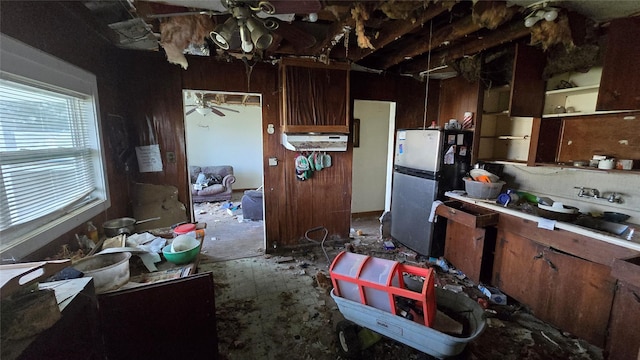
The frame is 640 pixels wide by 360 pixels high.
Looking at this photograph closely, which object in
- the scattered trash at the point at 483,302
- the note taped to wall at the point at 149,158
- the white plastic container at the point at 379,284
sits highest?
the note taped to wall at the point at 149,158

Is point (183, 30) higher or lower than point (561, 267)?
higher

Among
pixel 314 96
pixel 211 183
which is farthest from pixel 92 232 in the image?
pixel 211 183

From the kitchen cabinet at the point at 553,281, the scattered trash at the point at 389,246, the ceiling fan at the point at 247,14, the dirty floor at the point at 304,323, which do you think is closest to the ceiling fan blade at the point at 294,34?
the ceiling fan at the point at 247,14

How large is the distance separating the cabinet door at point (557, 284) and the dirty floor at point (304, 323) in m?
0.14

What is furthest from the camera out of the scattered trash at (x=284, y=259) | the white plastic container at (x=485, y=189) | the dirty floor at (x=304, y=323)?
the scattered trash at (x=284, y=259)

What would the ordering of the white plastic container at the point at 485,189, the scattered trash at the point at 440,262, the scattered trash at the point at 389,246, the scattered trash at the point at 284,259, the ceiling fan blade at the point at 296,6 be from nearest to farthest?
1. the ceiling fan blade at the point at 296,6
2. the white plastic container at the point at 485,189
3. the scattered trash at the point at 440,262
4. the scattered trash at the point at 284,259
5. the scattered trash at the point at 389,246

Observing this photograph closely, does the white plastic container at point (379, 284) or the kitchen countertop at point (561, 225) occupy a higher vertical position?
the kitchen countertop at point (561, 225)

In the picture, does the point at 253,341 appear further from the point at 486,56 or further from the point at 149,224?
the point at 486,56

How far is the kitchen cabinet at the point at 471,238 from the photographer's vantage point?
2383mm

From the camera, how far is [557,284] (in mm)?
1916

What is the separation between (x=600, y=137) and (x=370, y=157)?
2.86 m

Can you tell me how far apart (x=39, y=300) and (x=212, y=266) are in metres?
2.22

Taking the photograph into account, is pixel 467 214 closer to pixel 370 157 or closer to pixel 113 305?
pixel 370 157

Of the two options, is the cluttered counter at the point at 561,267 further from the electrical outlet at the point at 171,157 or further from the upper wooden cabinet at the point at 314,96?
the electrical outlet at the point at 171,157
